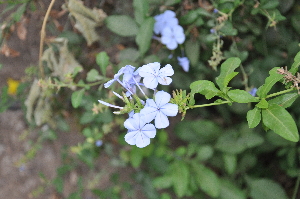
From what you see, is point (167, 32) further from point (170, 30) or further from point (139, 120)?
point (139, 120)

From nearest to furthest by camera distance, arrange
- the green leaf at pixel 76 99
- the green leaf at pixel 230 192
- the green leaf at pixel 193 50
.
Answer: the green leaf at pixel 76 99 < the green leaf at pixel 193 50 < the green leaf at pixel 230 192

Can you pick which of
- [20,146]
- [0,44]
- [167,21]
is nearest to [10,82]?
[20,146]

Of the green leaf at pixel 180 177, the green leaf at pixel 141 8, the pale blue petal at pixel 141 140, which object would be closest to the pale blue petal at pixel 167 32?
the green leaf at pixel 141 8

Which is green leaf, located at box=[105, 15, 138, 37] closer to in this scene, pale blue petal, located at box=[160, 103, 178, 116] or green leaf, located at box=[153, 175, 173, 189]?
pale blue petal, located at box=[160, 103, 178, 116]

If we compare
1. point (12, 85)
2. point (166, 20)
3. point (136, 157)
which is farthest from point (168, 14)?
point (12, 85)

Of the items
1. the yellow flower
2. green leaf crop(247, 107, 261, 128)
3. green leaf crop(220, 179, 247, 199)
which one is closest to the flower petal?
green leaf crop(247, 107, 261, 128)

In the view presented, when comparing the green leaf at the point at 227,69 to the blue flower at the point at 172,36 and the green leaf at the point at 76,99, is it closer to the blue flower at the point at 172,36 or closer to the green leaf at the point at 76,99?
the blue flower at the point at 172,36
